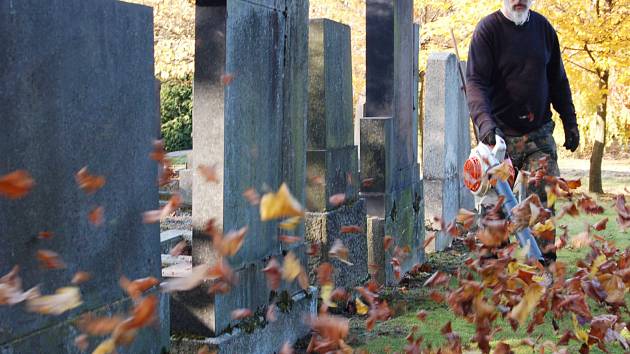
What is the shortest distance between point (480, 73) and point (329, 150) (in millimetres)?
1070

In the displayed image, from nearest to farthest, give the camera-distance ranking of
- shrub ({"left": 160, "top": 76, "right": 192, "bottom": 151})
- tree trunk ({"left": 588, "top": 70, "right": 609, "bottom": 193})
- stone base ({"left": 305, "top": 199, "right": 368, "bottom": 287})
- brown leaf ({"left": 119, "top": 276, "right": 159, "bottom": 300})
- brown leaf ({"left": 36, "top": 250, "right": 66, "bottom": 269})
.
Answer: brown leaf ({"left": 36, "top": 250, "right": 66, "bottom": 269}) < brown leaf ({"left": 119, "top": 276, "right": 159, "bottom": 300}) < stone base ({"left": 305, "top": 199, "right": 368, "bottom": 287}) < tree trunk ({"left": 588, "top": 70, "right": 609, "bottom": 193}) < shrub ({"left": 160, "top": 76, "right": 192, "bottom": 151})

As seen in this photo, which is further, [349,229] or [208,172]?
[349,229]

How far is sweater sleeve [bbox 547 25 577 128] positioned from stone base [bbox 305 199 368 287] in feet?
4.84

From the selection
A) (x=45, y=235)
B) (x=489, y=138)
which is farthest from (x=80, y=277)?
(x=489, y=138)

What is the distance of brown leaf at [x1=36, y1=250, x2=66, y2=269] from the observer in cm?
329

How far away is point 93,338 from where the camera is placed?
142 inches

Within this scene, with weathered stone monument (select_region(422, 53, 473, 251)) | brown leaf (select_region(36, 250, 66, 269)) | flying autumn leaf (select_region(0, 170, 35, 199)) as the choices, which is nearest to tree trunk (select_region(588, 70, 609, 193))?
weathered stone monument (select_region(422, 53, 473, 251))

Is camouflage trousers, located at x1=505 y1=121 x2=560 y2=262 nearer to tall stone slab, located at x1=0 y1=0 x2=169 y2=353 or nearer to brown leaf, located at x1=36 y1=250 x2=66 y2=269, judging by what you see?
tall stone slab, located at x1=0 y1=0 x2=169 y2=353

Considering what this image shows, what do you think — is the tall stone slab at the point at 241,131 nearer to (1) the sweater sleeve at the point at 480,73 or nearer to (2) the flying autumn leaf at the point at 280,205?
(2) the flying autumn leaf at the point at 280,205

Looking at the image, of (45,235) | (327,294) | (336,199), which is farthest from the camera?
(336,199)

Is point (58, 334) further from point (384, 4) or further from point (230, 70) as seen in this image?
point (384, 4)

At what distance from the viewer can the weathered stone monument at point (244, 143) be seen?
15.4 ft

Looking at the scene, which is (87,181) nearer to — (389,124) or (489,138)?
(489,138)

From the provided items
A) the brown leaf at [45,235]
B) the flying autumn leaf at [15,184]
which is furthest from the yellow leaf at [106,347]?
the flying autumn leaf at [15,184]
